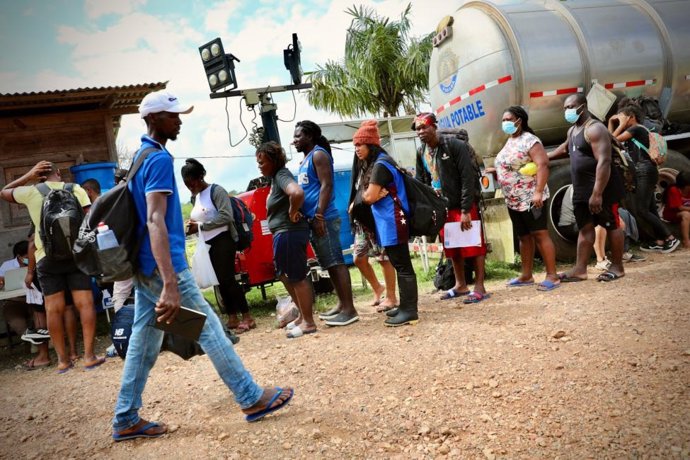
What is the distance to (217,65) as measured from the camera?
8141 mm

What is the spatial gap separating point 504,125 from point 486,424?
3.60m

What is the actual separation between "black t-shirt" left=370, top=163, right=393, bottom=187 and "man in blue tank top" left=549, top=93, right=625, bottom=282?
204cm

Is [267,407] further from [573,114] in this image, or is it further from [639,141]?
[639,141]

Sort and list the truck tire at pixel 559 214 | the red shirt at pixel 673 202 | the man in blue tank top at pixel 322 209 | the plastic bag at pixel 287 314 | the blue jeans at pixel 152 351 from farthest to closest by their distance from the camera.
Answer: the red shirt at pixel 673 202, the truck tire at pixel 559 214, the plastic bag at pixel 287 314, the man in blue tank top at pixel 322 209, the blue jeans at pixel 152 351

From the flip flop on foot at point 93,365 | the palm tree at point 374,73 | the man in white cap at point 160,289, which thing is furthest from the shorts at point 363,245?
the palm tree at point 374,73

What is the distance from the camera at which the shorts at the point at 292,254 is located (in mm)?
4520

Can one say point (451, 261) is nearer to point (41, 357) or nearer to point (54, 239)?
point (54, 239)

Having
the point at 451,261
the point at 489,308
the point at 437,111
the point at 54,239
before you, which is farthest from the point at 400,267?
the point at 437,111

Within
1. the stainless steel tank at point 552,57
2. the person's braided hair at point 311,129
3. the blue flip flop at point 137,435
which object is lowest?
the blue flip flop at point 137,435

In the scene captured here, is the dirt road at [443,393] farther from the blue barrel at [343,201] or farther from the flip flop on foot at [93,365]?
the blue barrel at [343,201]

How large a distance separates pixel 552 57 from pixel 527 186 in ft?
6.96

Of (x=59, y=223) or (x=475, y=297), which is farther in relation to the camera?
(x=475, y=297)

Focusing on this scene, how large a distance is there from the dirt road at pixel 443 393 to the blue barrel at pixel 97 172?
11.3ft

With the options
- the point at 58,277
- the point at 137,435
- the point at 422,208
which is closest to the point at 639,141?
the point at 422,208
